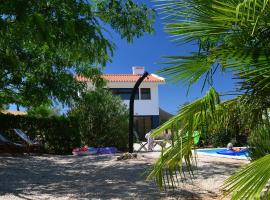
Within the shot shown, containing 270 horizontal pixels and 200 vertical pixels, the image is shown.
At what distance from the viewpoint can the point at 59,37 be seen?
7.34 metres

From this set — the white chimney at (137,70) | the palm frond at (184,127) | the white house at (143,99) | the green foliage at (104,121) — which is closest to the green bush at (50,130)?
the green foliage at (104,121)

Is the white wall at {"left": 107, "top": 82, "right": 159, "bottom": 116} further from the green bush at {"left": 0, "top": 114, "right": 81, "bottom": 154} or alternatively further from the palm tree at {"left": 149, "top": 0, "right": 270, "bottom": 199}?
the palm tree at {"left": 149, "top": 0, "right": 270, "bottom": 199}

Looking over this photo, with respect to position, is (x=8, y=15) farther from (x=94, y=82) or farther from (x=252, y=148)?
(x=94, y=82)

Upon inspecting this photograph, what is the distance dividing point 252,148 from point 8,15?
4968 mm

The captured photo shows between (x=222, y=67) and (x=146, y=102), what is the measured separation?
125 feet

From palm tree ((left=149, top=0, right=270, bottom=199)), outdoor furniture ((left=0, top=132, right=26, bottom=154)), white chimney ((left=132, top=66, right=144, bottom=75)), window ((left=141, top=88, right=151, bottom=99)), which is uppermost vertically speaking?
white chimney ((left=132, top=66, right=144, bottom=75))

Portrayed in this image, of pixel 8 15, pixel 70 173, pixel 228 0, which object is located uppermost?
pixel 8 15

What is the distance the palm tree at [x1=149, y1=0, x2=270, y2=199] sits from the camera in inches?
94.3

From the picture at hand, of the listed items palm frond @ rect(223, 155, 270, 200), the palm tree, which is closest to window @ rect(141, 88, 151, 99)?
the palm tree

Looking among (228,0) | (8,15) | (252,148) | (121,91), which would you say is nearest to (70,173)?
(8,15)

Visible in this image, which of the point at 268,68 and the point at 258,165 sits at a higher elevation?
the point at 268,68

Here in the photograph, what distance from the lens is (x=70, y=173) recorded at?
36.8ft

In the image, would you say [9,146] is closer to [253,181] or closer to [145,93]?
[253,181]

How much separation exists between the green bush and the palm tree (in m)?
17.8
